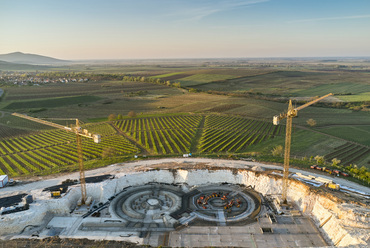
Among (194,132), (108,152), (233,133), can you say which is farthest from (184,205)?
(233,133)

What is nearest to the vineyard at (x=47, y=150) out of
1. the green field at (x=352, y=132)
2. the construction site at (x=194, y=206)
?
the construction site at (x=194, y=206)

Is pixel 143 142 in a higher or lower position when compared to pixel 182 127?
lower

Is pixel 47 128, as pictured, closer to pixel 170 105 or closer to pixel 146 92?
pixel 170 105

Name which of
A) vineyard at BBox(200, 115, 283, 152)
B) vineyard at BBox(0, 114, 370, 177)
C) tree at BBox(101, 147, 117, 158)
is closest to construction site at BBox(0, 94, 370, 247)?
tree at BBox(101, 147, 117, 158)

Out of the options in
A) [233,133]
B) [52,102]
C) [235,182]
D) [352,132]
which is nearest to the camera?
[235,182]

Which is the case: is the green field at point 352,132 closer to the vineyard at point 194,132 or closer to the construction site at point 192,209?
the vineyard at point 194,132

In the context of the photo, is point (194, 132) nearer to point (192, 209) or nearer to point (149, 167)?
point (149, 167)
